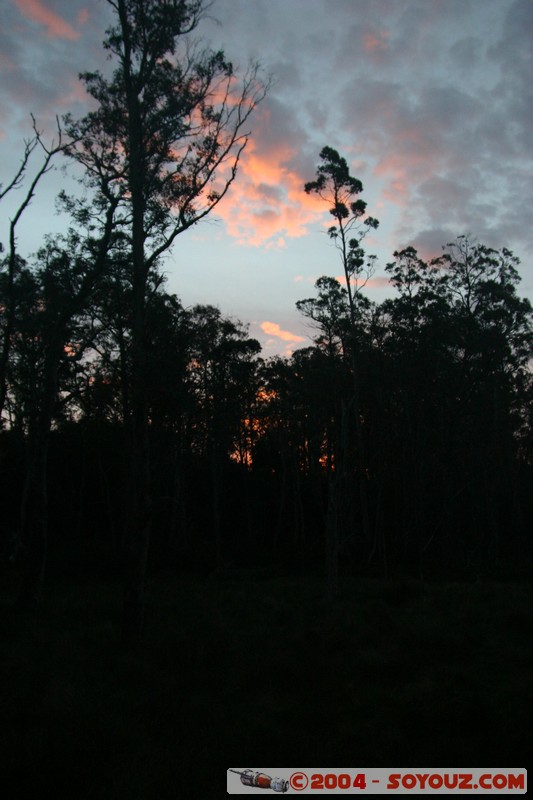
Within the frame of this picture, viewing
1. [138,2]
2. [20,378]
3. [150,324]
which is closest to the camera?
[138,2]

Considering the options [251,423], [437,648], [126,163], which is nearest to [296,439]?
[251,423]

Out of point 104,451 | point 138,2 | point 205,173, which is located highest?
point 138,2

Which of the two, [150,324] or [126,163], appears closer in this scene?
[126,163]

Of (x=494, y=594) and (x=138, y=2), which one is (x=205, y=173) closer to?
(x=138, y=2)

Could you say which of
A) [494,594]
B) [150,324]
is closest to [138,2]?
[150,324]

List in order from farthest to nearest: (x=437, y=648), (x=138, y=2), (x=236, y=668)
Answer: (x=138, y=2) < (x=437, y=648) < (x=236, y=668)

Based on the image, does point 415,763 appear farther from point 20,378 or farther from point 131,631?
point 20,378

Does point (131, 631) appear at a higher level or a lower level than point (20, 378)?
lower

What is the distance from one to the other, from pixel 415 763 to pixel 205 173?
1110cm

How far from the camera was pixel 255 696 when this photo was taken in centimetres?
659

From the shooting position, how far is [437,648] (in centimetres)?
817

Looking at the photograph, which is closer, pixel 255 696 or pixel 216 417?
pixel 255 696

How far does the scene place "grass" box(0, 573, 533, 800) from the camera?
479cm

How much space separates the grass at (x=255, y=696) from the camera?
4.79 meters
